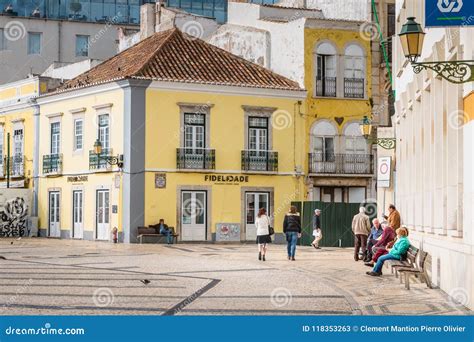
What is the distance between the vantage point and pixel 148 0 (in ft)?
206

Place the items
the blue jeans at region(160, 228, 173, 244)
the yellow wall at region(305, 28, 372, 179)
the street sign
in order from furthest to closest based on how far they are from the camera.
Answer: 1. the yellow wall at region(305, 28, 372, 179)
2. the blue jeans at region(160, 228, 173, 244)
3. the street sign

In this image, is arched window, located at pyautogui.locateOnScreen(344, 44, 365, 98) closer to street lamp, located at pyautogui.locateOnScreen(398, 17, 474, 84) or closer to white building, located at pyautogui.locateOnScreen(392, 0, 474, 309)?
white building, located at pyautogui.locateOnScreen(392, 0, 474, 309)

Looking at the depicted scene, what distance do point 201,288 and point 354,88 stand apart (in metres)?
26.6

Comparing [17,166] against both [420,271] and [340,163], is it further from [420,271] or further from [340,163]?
[420,271]

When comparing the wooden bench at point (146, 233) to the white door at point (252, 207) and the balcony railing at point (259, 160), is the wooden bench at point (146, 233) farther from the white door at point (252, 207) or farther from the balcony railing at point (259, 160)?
the balcony railing at point (259, 160)

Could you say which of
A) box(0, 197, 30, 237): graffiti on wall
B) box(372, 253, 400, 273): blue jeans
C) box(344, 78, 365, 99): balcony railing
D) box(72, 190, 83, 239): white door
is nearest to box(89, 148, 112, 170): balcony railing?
box(72, 190, 83, 239): white door

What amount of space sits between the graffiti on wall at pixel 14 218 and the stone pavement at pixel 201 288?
50.9 feet

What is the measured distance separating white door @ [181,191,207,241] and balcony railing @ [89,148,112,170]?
10.6ft

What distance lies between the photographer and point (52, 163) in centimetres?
4222

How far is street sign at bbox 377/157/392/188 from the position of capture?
2816 cm

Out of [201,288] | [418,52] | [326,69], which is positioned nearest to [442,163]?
[418,52]

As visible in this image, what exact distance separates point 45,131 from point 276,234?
1109 cm
